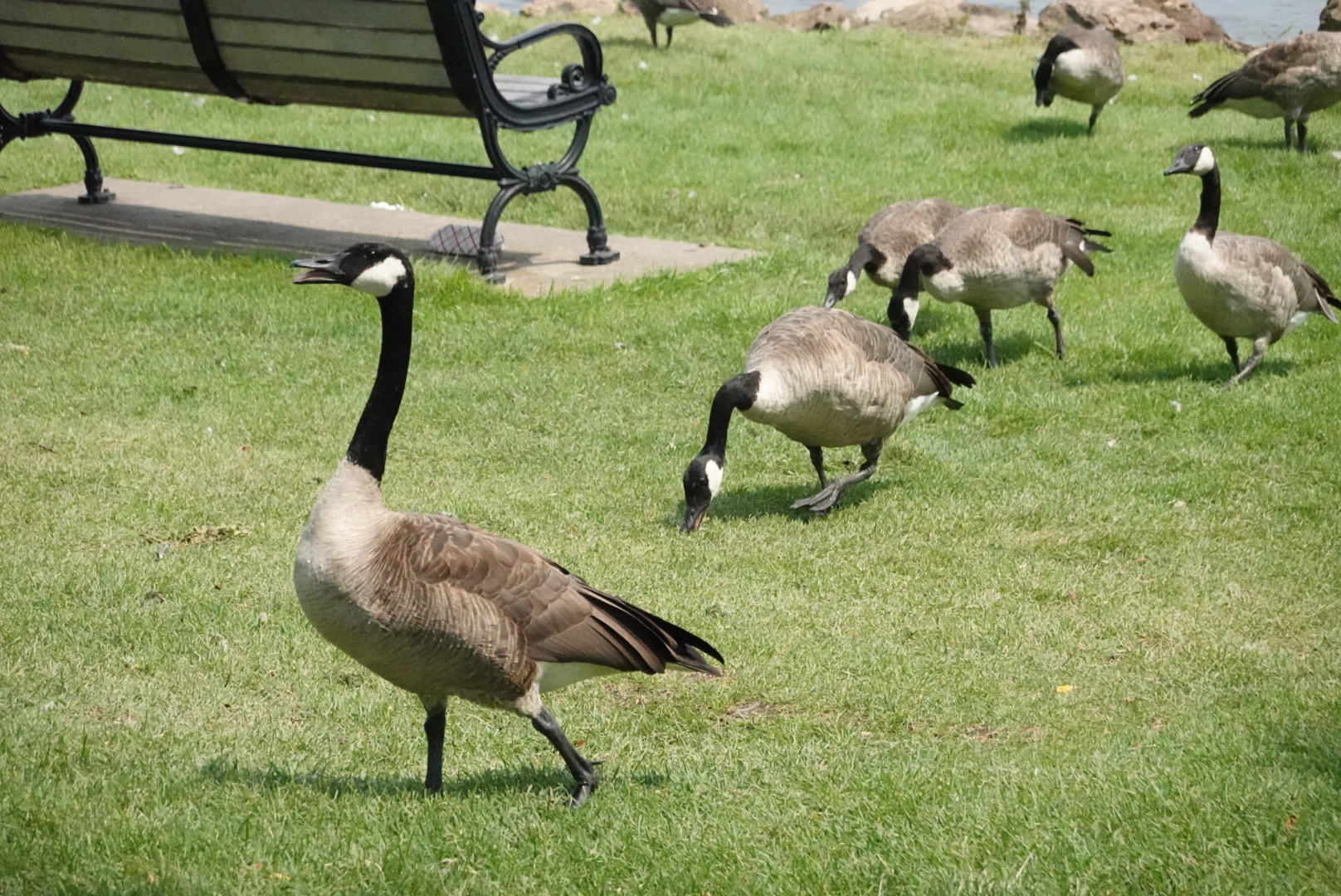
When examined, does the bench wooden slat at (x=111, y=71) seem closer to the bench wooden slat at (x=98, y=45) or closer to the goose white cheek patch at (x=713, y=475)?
the bench wooden slat at (x=98, y=45)

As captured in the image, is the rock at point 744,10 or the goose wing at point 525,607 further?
the rock at point 744,10

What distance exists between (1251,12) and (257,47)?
937 inches

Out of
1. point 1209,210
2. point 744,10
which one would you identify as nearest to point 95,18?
point 1209,210

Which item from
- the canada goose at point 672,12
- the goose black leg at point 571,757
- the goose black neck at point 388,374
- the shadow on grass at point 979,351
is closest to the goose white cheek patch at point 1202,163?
the shadow on grass at point 979,351

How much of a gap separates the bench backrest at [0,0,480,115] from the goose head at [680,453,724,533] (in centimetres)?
415

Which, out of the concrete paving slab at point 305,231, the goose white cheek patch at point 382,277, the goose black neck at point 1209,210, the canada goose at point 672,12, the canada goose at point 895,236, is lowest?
the concrete paving slab at point 305,231

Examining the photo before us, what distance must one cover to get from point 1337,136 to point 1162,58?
407 cm

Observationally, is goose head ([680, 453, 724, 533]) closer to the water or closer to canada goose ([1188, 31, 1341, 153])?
canada goose ([1188, 31, 1341, 153])

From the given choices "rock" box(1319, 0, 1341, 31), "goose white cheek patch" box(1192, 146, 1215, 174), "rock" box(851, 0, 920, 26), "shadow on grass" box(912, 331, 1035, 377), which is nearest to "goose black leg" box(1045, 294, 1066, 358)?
"shadow on grass" box(912, 331, 1035, 377)

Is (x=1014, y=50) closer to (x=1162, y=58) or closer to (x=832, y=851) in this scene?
(x=1162, y=58)

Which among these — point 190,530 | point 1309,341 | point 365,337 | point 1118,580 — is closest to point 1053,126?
point 1309,341

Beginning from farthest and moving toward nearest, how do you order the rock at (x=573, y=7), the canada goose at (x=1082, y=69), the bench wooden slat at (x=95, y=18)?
the rock at (x=573, y=7), the canada goose at (x=1082, y=69), the bench wooden slat at (x=95, y=18)

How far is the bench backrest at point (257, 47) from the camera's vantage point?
30.9 feet

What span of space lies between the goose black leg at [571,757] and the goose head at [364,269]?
1300 mm
